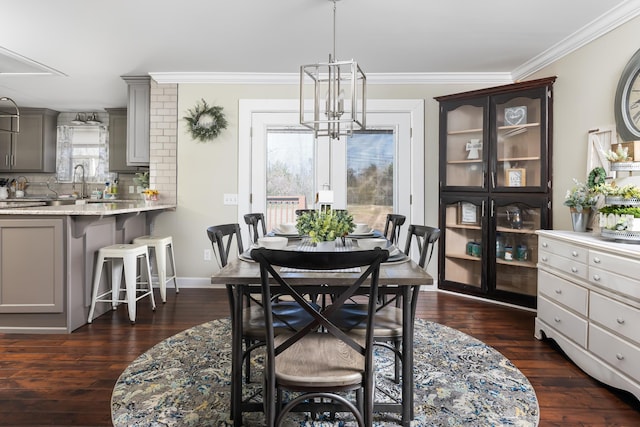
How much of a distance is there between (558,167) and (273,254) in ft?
10.7

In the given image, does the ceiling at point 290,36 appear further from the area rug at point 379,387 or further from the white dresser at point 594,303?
the area rug at point 379,387

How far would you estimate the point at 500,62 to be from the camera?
404cm

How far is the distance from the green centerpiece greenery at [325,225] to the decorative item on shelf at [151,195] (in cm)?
275

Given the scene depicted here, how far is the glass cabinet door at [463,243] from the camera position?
4160 mm

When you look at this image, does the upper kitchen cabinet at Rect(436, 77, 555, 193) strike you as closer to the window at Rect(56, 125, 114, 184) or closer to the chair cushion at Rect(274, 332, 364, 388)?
the chair cushion at Rect(274, 332, 364, 388)

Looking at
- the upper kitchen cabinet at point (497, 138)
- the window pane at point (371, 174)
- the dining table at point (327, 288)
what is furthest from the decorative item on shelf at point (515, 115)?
the dining table at point (327, 288)

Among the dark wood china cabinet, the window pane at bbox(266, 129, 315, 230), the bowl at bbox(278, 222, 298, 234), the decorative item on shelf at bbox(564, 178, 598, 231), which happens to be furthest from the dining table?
the window pane at bbox(266, 129, 315, 230)

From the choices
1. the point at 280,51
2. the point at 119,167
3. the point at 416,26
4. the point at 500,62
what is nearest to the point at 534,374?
the point at 416,26

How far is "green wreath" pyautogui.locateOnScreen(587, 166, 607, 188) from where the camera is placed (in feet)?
9.50

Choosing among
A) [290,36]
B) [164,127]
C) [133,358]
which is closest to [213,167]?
[164,127]

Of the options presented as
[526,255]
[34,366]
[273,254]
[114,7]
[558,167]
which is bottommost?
[34,366]

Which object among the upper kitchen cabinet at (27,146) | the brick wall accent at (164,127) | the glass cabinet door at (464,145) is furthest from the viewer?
the upper kitchen cabinet at (27,146)

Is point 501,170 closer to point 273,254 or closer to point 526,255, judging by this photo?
point 526,255

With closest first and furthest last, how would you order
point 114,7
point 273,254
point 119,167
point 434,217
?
point 273,254 → point 114,7 → point 434,217 → point 119,167
